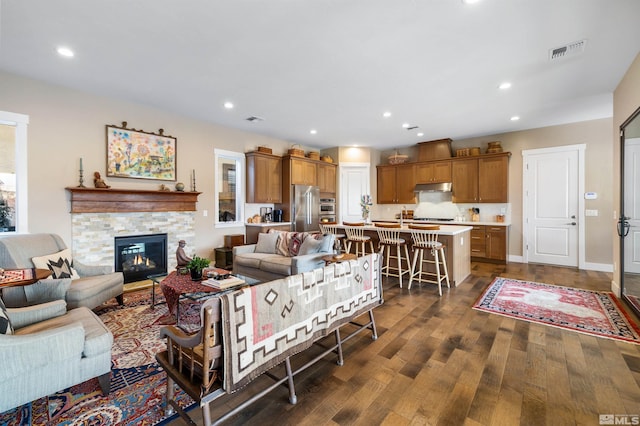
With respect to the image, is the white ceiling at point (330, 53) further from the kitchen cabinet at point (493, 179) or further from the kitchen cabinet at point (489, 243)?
the kitchen cabinet at point (489, 243)

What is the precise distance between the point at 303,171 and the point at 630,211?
5.56 m

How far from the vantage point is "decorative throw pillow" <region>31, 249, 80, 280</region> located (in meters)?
3.14

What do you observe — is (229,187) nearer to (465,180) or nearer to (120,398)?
(120,398)

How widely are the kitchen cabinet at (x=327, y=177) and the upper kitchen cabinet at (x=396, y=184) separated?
1.43 metres

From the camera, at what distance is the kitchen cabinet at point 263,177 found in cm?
618

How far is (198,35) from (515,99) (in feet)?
15.0

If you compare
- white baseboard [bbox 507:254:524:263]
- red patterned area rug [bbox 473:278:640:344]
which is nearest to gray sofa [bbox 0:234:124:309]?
red patterned area rug [bbox 473:278:640:344]

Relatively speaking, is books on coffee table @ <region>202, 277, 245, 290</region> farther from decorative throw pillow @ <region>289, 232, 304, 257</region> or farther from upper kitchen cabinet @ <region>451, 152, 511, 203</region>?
upper kitchen cabinet @ <region>451, 152, 511, 203</region>

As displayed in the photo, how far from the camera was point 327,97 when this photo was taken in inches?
171

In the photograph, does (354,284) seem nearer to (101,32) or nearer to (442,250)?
(442,250)

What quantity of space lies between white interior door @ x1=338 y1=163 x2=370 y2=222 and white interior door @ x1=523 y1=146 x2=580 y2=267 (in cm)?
376

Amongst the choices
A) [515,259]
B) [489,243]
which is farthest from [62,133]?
[515,259]

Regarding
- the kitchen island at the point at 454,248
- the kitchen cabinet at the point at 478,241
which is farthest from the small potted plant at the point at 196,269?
the kitchen cabinet at the point at 478,241

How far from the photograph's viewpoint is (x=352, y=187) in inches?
314
